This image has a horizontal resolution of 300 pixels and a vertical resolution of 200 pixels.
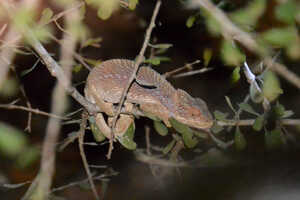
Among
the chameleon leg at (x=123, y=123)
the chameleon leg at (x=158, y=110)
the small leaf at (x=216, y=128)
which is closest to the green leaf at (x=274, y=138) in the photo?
the small leaf at (x=216, y=128)

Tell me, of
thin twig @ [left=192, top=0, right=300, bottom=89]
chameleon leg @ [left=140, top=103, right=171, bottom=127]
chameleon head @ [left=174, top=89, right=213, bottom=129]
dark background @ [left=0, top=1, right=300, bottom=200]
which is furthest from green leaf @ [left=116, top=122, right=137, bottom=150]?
dark background @ [left=0, top=1, right=300, bottom=200]

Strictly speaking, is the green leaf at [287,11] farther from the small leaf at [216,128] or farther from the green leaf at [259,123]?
the small leaf at [216,128]

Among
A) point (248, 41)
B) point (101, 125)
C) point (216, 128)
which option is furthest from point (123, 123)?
point (248, 41)

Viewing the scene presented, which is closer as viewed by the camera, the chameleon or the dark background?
the chameleon

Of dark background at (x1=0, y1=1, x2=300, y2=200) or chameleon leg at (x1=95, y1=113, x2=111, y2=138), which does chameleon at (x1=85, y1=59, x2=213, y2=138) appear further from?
dark background at (x1=0, y1=1, x2=300, y2=200)

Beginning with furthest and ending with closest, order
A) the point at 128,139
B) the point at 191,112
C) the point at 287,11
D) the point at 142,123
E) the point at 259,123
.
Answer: the point at 142,123
the point at 191,112
the point at 128,139
the point at 259,123
the point at 287,11

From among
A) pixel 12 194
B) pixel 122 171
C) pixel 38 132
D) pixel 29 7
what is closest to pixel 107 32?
pixel 38 132

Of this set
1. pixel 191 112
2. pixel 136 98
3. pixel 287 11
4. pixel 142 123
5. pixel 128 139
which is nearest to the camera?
pixel 287 11

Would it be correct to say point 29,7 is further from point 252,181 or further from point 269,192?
point 252,181

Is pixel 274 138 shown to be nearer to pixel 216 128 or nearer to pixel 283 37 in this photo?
pixel 216 128
